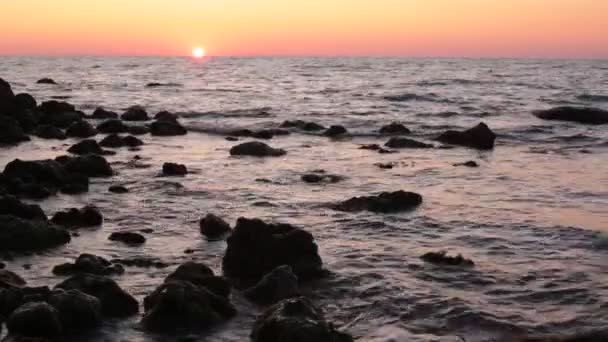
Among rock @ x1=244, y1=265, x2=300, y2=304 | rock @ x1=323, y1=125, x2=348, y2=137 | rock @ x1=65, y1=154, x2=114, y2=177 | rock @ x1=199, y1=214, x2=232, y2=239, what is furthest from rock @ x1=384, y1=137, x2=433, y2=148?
rock @ x1=244, y1=265, x2=300, y2=304

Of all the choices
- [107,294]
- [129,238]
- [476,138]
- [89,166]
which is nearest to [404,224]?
[129,238]

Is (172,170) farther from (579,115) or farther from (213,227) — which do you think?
(579,115)

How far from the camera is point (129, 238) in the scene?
12.5 meters

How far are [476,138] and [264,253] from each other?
17153 millimetres

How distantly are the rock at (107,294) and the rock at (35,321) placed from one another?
0.86 metres

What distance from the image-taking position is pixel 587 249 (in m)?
12.3

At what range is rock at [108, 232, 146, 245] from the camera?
490 inches

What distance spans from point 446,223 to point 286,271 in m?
5.28

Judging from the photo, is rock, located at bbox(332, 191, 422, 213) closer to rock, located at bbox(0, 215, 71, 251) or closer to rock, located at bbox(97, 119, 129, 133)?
rock, located at bbox(0, 215, 71, 251)

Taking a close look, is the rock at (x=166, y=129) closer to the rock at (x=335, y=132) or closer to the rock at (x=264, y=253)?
the rock at (x=335, y=132)

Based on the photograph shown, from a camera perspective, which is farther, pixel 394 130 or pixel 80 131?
pixel 394 130

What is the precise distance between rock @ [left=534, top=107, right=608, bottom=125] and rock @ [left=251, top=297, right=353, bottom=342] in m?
29.9

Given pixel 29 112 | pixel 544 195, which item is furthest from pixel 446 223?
pixel 29 112

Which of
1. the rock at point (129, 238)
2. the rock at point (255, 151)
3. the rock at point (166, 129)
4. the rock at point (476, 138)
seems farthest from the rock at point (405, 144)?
the rock at point (129, 238)
